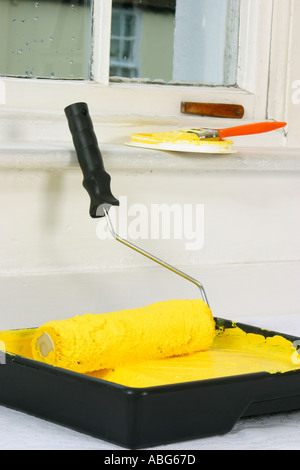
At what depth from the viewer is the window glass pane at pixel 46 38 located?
1.00 metres

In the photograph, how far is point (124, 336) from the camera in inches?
28.2

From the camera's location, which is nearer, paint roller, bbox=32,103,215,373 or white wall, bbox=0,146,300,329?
paint roller, bbox=32,103,215,373

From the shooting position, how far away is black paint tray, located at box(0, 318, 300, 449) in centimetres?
60

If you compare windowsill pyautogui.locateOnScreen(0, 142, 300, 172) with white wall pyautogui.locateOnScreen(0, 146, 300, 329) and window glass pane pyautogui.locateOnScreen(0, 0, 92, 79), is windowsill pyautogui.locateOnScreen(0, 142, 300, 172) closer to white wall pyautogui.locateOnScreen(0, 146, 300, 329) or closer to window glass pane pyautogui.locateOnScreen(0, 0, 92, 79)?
white wall pyautogui.locateOnScreen(0, 146, 300, 329)

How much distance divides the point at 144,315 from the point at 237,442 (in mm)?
173

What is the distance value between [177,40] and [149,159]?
0.25 m

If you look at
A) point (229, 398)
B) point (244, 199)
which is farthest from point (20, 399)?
point (244, 199)

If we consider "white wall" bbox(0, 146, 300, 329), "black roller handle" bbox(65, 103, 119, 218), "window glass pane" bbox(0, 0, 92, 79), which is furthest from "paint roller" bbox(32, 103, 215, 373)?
"window glass pane" bbox(0, 0, 92, 79)

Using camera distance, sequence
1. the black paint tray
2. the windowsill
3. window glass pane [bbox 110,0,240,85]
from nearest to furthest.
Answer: the black paint tray → the windowsill → window glass pane [bbox 110,0,240,85]

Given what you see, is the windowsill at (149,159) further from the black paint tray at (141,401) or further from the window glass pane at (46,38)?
the black paint tray at (141,401)

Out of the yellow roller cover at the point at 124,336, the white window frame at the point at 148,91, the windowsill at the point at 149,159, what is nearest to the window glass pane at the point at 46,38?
the white window frame at the point at 148,91

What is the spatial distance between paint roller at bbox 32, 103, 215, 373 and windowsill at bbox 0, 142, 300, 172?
9 cm

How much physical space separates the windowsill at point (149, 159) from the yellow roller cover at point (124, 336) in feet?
0.82

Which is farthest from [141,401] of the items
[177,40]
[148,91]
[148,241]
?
[177,40]
